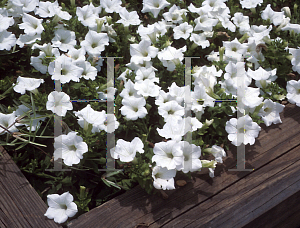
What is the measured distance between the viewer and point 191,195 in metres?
2.10

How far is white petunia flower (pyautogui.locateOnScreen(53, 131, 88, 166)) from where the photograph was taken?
6.56ft

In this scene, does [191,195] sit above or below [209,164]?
below

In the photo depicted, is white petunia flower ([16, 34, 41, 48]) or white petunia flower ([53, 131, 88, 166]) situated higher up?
white petunia flower ([16, 34, 41, 48])

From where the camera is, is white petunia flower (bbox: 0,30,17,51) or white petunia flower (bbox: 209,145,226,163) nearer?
white petunia flower (bbox: 209,145,226,163)

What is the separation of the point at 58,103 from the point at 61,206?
745 millimetres

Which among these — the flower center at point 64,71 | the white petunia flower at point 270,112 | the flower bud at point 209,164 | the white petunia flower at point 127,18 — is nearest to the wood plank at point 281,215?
the flower bud at point 209,164

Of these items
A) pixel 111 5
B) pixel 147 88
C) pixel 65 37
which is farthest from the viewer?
pixel 111 5

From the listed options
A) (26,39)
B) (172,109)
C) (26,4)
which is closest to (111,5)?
(26,4)

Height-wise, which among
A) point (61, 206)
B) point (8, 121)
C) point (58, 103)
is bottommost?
point (61, 206)

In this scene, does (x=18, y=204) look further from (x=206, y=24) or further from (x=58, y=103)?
(x=206, y=24)

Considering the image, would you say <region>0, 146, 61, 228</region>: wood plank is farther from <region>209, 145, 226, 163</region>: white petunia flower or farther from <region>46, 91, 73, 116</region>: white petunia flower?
<region>209, 145, 226, 163</region>: white petunia flower

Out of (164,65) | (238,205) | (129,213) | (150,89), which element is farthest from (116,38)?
(238,205)

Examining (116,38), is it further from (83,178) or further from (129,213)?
(129,213)

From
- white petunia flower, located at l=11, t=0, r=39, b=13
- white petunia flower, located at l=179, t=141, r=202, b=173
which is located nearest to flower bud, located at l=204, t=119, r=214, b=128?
white petunia flower, located at l=179, t=141, r=202, b=173
